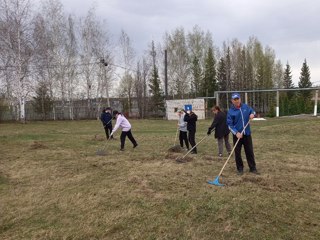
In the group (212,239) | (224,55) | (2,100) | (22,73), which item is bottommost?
(212,239)

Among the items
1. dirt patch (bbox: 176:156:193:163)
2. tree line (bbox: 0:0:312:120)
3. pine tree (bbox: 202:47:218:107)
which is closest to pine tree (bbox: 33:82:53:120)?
tree line (bbox: 0:0:312:120)

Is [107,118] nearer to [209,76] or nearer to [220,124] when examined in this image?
[220,124]

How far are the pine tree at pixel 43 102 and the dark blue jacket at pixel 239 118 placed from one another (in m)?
32.6

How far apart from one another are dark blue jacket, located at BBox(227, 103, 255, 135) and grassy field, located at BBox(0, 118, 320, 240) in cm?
107

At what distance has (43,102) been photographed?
125 ft

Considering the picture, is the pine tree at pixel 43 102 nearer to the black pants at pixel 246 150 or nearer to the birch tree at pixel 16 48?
the birch tree at pixel 16 48

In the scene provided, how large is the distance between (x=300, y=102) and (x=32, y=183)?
41589 millimetres

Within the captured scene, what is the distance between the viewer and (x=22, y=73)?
2956cm

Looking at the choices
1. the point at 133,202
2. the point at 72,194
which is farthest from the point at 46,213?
the point at 133,202

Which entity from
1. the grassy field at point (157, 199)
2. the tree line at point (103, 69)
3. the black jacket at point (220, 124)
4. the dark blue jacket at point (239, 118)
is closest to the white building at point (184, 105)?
the tree line at point (103, 69)

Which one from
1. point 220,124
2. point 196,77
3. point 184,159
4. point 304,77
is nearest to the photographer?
point 184,159

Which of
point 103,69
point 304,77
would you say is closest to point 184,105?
point 103,69

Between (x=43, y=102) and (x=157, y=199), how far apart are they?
116 feet

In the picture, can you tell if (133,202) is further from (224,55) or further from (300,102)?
(224,55)
